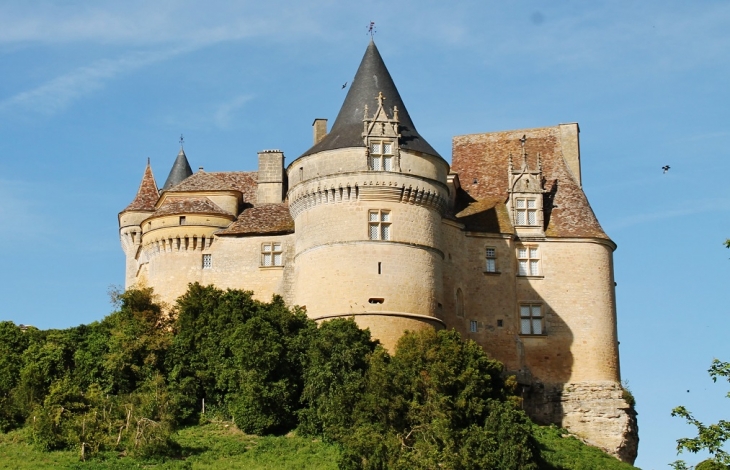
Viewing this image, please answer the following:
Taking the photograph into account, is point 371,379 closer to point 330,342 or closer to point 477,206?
point 330,342

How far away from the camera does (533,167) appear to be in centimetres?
5866

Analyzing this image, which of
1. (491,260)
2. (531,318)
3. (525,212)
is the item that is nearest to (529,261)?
(491,260)

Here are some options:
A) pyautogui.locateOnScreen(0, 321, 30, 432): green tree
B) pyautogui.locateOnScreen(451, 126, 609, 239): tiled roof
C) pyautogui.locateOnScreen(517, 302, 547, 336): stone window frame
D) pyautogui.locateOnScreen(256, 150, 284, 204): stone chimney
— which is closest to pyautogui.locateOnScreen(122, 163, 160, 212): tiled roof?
pyautogui.locateOnScreen(256, 150, 284, 204): stone chimney

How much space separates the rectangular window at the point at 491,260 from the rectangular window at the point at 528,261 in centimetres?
104

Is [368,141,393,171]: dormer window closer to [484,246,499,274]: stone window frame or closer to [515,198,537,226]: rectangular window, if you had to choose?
[484,246,499,274]: stone window frame

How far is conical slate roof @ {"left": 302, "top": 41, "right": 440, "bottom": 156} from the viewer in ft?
168

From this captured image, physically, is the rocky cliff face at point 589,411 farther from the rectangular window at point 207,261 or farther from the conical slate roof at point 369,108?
the rectangular window at point 207,261

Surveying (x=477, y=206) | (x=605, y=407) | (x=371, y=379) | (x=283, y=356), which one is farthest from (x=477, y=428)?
(x=477, y=206)

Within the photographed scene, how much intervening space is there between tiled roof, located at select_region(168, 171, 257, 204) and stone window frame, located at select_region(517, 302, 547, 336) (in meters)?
12.1

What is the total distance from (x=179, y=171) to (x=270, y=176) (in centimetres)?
693

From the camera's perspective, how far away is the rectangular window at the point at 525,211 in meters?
55.9

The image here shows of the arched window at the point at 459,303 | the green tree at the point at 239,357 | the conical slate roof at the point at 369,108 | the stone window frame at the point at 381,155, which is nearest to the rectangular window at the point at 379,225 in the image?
the stone window frame at the point at 381,155

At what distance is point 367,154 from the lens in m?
50.3

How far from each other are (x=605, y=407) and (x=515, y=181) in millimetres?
10000
